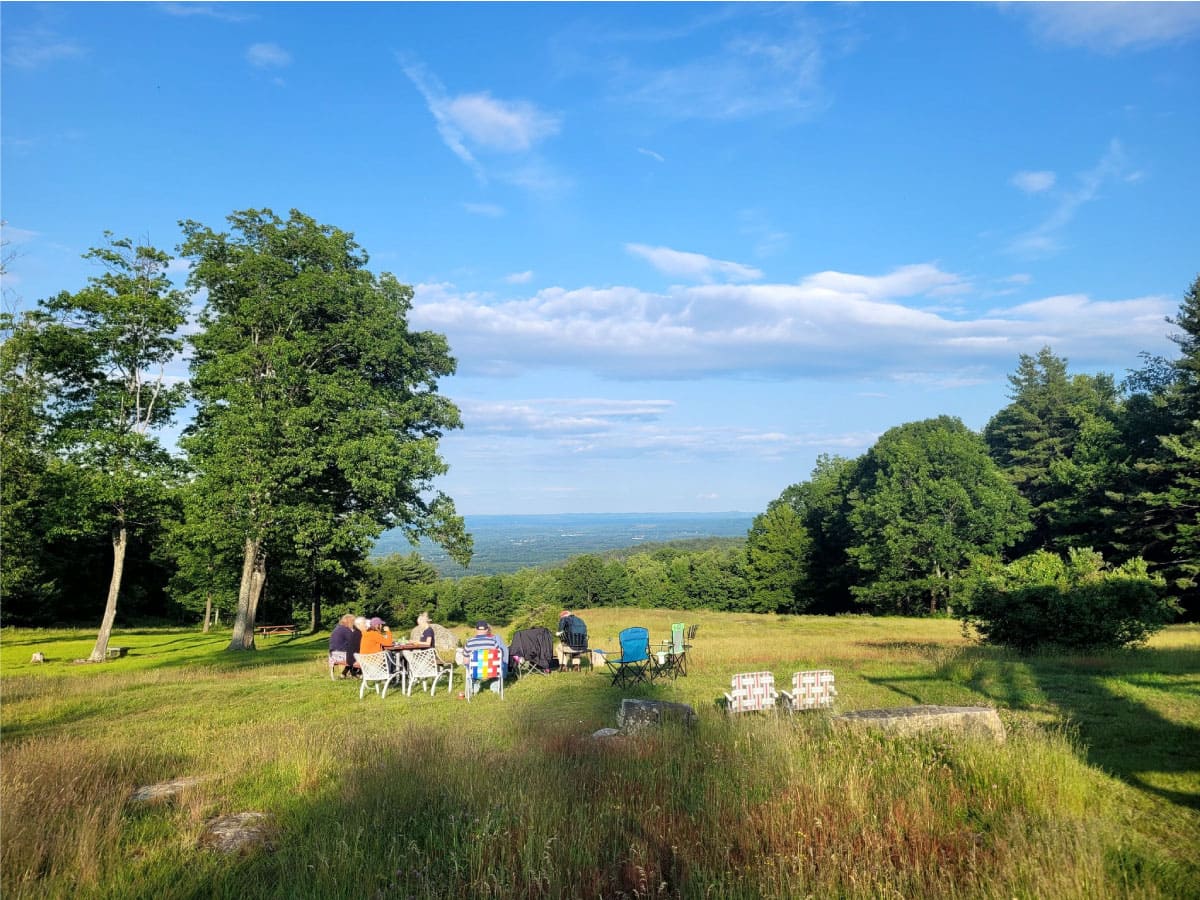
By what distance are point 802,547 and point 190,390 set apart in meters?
48.8

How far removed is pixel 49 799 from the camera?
516 centimetres

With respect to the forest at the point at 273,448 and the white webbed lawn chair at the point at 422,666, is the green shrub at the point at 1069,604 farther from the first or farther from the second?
the white webbed lawn chair at the point at 422,666

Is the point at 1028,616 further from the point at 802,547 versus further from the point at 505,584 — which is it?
the point at 505,584


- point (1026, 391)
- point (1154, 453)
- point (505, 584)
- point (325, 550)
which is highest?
point (1026, 391)

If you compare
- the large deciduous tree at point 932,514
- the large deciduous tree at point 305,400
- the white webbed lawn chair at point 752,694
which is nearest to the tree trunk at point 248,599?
the large deciduous tree at point 305,400

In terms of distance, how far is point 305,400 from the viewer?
21359 millimetres

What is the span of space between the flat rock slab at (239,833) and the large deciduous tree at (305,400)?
14402 mm

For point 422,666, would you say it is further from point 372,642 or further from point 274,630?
point 274,630

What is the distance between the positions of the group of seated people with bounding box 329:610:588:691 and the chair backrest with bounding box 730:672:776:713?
4.82 meters

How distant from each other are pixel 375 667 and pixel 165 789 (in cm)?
620

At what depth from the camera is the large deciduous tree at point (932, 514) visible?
41062mm

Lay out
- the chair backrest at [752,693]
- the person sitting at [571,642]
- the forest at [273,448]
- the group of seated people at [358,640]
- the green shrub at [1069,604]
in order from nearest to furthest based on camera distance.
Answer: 1. the chair backrest at [752,693]
2. the group of seated people at [358,640]
3. the green shrub at [1069,604]
4. the person sitting at [571,642]
5. the forest at [273,448]

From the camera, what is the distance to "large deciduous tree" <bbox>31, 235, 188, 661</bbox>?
19812mm

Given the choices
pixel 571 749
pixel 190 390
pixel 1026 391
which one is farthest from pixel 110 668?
pixel 1026 391
